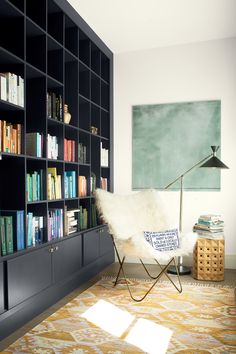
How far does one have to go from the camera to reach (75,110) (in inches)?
140

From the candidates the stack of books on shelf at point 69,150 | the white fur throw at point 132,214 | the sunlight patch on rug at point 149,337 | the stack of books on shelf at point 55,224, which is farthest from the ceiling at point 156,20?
the sunlight patch on rug at point 149,337

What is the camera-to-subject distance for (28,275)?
101 inches

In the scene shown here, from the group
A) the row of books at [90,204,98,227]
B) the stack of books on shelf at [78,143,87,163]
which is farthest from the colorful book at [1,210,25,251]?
the row of books at [90,204,98,227]

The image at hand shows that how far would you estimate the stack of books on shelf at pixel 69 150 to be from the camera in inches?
134

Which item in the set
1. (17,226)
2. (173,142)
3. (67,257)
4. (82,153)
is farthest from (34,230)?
(173,142)

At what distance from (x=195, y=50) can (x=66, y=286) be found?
10.1 ft

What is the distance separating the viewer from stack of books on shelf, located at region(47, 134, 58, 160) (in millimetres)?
3096

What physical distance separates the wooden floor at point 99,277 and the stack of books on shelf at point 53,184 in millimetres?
892

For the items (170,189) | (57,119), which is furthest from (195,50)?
(57,119)

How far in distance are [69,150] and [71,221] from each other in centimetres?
70

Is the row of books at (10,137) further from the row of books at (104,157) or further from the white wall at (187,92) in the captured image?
the white wall at (187,92)

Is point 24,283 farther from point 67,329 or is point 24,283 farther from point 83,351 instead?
point 83,351

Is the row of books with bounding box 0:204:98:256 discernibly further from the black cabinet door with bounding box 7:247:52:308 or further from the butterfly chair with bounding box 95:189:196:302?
the butterfly chair with bounding box 95:189:196:302

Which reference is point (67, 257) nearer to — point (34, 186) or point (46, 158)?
point (34, 186)
